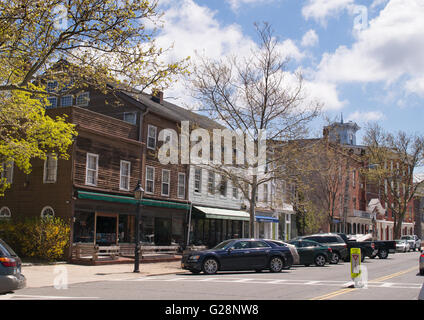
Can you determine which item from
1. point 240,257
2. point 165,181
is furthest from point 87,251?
point 165,181

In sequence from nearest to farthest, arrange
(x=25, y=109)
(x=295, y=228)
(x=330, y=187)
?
1. (x=25, y=109)
2. (x=330, y=187)
3. (x=295, y=228)

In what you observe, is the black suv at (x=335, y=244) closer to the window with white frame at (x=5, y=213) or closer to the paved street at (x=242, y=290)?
the paved street at (x=242, y=290)

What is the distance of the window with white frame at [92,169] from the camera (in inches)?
1034

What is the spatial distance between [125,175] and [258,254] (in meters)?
11.5

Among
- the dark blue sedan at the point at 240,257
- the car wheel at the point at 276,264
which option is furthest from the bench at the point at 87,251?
the car wheel at the point at 276,264

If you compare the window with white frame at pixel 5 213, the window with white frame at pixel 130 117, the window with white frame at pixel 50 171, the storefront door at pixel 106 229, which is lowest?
the storefront door at pixel 106 229

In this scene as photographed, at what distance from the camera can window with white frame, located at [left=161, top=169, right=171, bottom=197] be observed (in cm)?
3247

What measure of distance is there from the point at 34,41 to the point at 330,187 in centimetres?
3147

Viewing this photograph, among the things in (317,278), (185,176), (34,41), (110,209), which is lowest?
(317,278)

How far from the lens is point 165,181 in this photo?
32625 millimetres

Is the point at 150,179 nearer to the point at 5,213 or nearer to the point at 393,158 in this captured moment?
the point at 5,213
